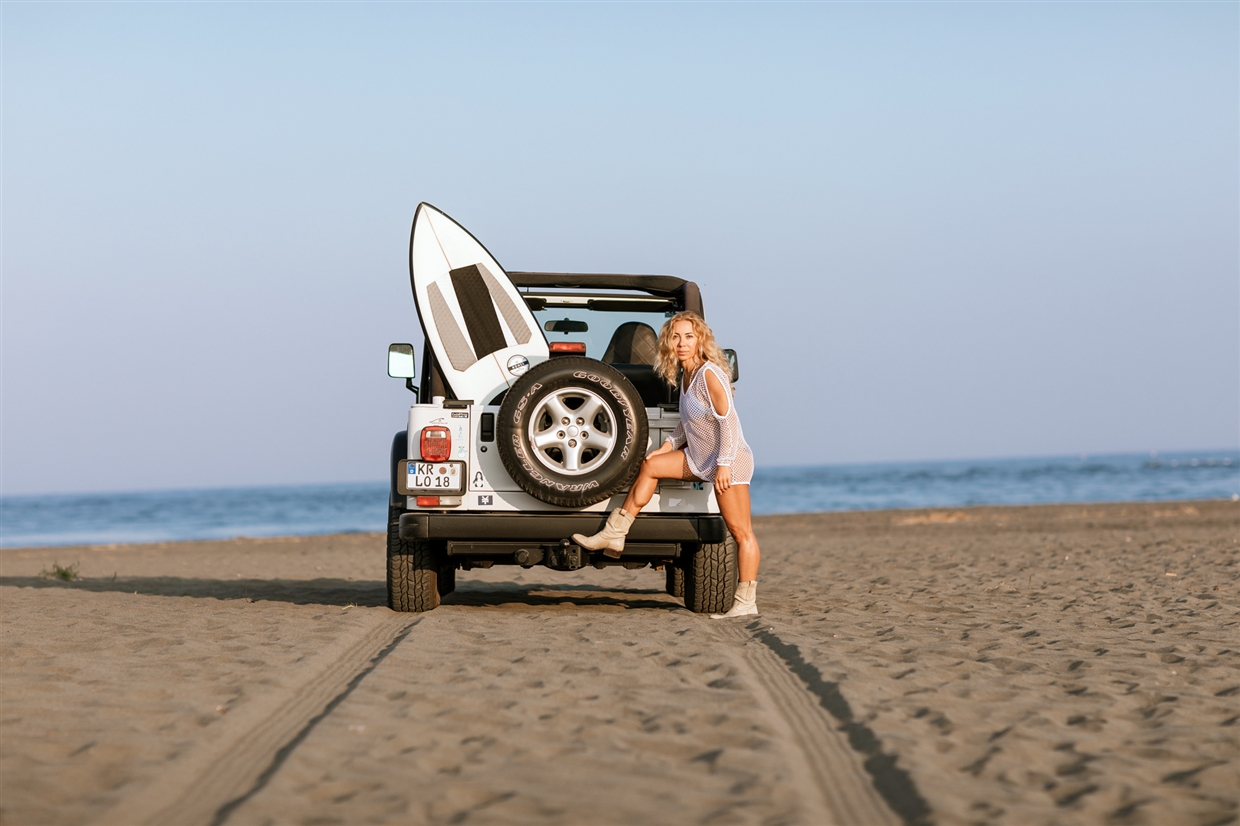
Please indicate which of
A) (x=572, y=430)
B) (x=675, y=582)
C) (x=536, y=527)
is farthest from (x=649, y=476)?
(x=675, y=582)

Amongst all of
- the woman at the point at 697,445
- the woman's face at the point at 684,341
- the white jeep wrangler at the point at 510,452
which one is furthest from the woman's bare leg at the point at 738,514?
the woman's face at the point at 684,341

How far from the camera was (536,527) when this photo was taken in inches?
284

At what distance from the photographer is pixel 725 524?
737cm

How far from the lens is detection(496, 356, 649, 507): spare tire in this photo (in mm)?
6902

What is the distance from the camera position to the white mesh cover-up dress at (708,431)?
23.2 ft

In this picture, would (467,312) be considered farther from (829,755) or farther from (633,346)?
(829,755)

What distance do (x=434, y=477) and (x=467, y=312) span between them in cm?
110

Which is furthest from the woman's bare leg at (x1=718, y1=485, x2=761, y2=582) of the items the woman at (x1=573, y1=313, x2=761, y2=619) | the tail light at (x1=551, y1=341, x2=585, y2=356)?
the tail light at (x1=551, y1=341, x2=585, y2=356)

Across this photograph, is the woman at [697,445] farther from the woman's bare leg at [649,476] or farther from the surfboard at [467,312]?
the surfboard at [467,312]

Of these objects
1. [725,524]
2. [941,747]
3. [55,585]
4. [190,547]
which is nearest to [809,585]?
[725,524]

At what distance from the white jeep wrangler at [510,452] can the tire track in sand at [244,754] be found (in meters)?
1.45

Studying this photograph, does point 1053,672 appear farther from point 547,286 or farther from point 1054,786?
point 547,286

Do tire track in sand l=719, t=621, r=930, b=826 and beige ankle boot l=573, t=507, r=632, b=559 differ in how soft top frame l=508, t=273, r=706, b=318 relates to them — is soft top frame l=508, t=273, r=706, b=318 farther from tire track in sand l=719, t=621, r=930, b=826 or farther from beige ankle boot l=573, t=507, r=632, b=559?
tire track in sand l=719, t=621, r=930, b=826

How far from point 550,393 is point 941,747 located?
3.52 metres
